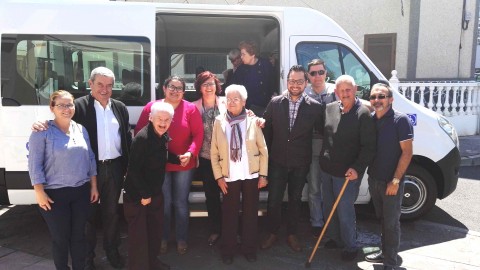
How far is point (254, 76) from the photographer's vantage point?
14.6 ft

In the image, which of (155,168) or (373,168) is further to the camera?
(373,168)

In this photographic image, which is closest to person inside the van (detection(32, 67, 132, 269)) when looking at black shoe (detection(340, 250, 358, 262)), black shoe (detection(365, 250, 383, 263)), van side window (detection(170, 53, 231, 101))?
black shoe (detection(340, 250, 358, 262))

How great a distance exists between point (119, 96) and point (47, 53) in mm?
795

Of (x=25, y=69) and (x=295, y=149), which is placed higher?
(x=25, y=69)

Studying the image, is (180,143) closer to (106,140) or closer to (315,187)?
(106,140)

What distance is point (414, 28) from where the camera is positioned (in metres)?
10.7

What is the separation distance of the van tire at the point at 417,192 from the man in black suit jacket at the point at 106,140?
309cm

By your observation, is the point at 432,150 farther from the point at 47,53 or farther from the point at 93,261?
the point at 47,53

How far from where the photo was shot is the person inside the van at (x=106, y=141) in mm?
3236

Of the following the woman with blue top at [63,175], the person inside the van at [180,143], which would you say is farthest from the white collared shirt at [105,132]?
the person inside the van at [180,143]

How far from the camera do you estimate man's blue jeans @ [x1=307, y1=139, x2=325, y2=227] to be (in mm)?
→ 3877

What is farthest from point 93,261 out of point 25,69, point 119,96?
point 25,69

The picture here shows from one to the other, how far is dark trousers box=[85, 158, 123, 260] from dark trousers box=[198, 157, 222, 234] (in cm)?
79

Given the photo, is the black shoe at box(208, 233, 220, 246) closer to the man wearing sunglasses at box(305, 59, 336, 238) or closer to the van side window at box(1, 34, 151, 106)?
the man wearing sunglasses at box(305, 59, 336, 238)
